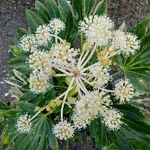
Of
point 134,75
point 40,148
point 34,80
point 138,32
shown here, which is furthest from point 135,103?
point 34,80

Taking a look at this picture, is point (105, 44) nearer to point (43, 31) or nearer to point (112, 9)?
point (43, 31)

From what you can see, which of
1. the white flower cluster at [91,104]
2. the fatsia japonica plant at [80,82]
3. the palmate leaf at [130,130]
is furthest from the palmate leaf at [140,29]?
the white flower cluster at [91,104]

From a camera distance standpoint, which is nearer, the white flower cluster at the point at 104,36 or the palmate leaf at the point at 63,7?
the white flower cluster at the point at 104,36

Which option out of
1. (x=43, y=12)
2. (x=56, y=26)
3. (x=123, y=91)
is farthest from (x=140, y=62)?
(x=43, y=12)

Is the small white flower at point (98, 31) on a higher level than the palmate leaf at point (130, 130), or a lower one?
higher

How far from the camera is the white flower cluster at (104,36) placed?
4.43ft

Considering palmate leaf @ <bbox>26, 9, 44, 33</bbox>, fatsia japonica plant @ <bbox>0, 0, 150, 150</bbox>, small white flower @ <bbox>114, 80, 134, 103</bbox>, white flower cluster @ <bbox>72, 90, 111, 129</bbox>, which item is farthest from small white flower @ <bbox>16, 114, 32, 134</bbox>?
palmate leaf @ <bbox>26, 9, 44, 33</bbox>

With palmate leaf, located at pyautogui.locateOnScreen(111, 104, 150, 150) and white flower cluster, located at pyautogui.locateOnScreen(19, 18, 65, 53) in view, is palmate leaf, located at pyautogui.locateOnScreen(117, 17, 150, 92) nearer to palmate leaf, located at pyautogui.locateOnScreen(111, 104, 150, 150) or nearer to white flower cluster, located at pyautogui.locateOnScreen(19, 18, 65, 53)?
palmate leaf, located at pyautogui.locateOnScreen(111, 104, 150, 150)

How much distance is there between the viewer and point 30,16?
6.02ft

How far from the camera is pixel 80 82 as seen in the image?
1.42 m

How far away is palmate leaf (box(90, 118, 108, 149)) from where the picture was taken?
1.61 m

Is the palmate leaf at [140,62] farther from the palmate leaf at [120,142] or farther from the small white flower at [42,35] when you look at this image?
the small white flower at [42,35]

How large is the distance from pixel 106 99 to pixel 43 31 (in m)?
0.35

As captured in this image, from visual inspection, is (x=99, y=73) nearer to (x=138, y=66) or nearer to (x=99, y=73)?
(x=99, y=73)
